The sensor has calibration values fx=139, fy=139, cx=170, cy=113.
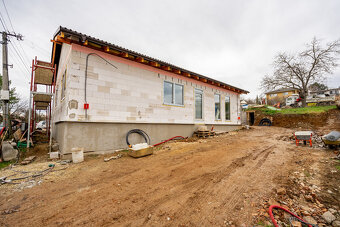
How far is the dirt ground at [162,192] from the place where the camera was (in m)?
2.10

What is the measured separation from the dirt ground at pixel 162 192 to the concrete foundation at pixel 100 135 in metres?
0.78

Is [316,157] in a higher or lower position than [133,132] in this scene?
lower

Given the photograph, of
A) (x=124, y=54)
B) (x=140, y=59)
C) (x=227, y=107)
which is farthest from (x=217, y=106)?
(x=124, y=54)

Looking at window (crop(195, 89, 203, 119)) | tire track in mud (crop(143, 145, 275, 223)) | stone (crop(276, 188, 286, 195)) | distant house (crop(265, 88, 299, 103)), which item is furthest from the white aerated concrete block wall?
distant house (crop(265, 88, 299, 103))

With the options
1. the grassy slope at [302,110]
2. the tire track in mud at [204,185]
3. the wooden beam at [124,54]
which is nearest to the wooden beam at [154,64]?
the wooden beam at [124,54]

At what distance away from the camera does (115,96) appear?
602 cm

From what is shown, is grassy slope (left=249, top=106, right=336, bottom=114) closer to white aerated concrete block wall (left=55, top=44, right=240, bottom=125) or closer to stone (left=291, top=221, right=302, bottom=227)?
white aerated concrete block wall (left=55, top=44, right=240, bottom=125)

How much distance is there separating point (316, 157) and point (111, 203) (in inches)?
266

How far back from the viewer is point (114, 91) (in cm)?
601

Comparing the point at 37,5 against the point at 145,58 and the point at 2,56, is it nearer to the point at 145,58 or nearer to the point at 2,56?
the point at 2,56

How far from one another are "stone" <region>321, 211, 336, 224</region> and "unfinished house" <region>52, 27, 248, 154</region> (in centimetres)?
586

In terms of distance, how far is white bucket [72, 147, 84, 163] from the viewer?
4.68 m

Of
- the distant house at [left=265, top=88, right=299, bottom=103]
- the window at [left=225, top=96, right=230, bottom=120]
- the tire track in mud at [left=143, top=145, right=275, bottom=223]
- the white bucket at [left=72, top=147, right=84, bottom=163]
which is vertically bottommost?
the tire track in mud at [left=143, top=145, right=275, bottom=223]

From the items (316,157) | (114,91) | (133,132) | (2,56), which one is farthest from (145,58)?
(2,56)
